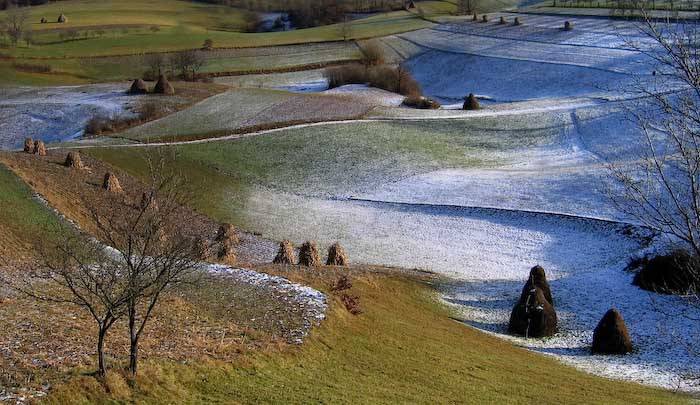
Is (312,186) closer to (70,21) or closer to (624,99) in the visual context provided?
(624,99)

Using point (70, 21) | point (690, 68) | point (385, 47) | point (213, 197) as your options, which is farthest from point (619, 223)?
point (70, 21)

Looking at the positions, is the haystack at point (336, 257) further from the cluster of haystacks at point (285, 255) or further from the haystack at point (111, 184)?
the haystack at point (111, 184)

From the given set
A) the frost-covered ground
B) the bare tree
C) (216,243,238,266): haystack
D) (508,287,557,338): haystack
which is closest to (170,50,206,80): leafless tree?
the frost-covered ground

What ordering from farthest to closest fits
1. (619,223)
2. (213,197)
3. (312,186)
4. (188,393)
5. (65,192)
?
(312,186) < (213,197) < (619,223) < (65,192) < (188,393)

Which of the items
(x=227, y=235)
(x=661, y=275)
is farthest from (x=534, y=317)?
(x=227, y=235)

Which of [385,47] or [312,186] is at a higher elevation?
[385,47]

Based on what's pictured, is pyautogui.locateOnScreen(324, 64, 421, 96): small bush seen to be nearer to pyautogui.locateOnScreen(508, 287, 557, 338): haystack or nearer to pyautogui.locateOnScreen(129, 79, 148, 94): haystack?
pyautogui.locateOnScreen(129, 79, 148, 94): haystack
